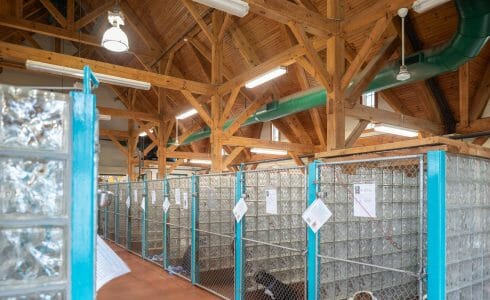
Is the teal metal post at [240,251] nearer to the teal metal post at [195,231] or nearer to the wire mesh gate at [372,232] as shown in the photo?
the wire mesh gate at [372,232]

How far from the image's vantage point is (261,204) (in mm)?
5535

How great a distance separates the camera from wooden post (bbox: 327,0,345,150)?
16.3ft

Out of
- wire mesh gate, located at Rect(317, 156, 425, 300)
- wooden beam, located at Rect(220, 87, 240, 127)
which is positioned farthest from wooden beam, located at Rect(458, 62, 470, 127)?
wooden beam, located at Rect(220, 87, 240, 127)

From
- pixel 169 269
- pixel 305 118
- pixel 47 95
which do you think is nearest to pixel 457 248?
pixel 47 95

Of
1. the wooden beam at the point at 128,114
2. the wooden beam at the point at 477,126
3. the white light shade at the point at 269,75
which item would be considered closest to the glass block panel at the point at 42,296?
the white light shade at the point at 269,75

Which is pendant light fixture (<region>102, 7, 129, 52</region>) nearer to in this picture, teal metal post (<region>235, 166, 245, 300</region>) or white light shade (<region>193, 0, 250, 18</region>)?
white light shade (<region>193, 0, 250, 18</region>)

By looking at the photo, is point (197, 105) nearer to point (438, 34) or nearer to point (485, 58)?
point (438, 34)

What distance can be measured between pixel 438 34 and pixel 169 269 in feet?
23.4

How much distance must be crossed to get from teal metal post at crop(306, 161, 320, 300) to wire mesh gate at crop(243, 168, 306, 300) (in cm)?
177

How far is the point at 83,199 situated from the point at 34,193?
19 centimetres

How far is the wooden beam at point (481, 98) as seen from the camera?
25.0 ft

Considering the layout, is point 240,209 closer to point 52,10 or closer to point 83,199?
point 83,199

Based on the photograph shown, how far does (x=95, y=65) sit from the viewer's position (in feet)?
20.2

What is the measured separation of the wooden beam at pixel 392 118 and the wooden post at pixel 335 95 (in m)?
0.27
